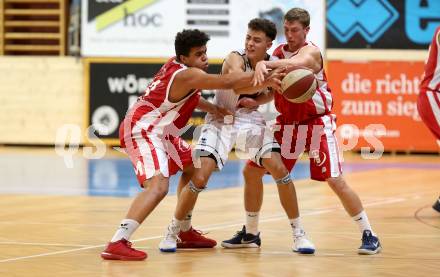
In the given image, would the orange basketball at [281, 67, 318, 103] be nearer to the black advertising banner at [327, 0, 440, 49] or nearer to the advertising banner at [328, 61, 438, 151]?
the advertising banner at [328, 61, 438, 151]

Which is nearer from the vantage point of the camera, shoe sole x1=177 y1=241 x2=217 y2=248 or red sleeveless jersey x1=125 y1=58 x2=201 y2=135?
red sleeveless jersey x1=125 y1=58 x2=201 y2=135

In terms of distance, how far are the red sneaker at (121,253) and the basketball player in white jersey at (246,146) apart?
1.57ft

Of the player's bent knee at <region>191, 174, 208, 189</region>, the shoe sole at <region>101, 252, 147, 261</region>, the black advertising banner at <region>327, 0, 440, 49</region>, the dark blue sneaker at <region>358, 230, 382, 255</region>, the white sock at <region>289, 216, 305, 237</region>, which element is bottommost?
the shoe sole at <region>101, 252, 147, 261</region>

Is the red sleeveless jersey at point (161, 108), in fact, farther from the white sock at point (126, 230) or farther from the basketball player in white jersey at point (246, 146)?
the white sock at point (126, 230)

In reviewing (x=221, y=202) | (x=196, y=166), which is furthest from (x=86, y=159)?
(x=196, y=166)

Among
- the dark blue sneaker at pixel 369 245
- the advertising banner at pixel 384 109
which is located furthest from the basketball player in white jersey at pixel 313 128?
the advertising banner at pixel 384 109

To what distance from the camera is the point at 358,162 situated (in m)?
16.8

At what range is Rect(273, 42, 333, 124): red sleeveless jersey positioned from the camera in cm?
759

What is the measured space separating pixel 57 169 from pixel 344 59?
20.8ft

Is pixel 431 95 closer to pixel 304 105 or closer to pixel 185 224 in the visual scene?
pixel 304 105

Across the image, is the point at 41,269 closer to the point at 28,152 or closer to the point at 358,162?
the point at 358,162

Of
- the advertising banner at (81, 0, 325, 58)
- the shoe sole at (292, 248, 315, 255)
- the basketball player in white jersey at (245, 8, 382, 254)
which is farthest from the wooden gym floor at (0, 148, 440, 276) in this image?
the advertising banner at (81, 0, 325, 58)

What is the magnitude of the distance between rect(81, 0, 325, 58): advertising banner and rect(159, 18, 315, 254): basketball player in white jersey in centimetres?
1100

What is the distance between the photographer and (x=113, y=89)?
19094 millimetres
